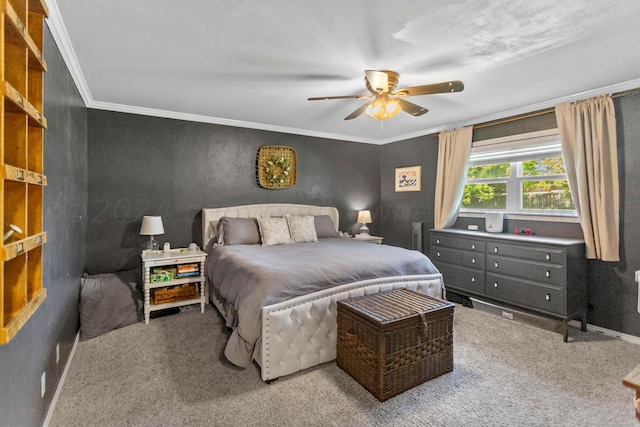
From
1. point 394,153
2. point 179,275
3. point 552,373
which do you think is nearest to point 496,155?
point 394,153

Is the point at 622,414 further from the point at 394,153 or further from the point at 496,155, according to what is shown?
the point at 394,153

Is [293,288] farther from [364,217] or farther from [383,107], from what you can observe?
[364,217]

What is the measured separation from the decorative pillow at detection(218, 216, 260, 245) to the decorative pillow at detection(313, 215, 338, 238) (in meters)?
0.92

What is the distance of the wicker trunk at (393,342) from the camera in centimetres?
205

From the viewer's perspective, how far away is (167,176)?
4012mm

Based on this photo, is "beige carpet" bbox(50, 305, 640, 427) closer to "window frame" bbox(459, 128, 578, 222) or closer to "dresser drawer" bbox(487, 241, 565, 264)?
"dresser drawer" bbox(487, 241, 565, 264)

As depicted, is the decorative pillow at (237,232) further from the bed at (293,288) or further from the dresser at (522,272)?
the dresser at (522,272)

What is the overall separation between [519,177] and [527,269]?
4.12 feet

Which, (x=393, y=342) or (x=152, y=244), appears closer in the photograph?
(x=393, y=342)

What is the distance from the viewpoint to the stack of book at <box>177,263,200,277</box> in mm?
3480

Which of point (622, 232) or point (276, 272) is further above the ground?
point (622, 232)

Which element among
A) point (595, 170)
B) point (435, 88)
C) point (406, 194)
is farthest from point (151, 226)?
point (595, 170)

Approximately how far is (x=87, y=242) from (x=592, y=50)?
5.04m

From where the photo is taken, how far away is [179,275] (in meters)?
3.48
